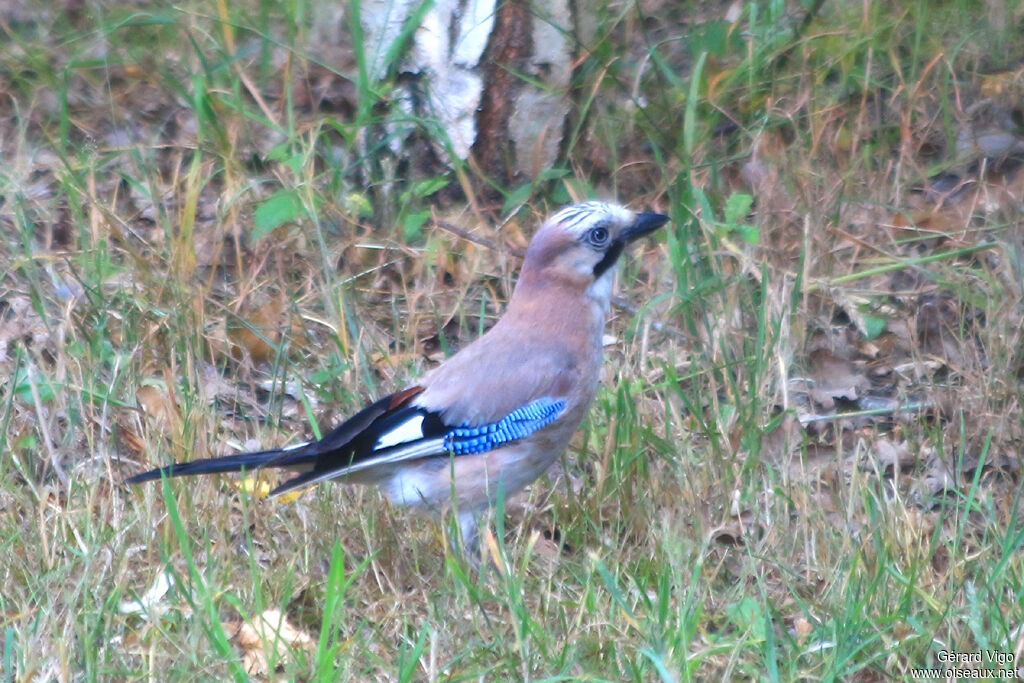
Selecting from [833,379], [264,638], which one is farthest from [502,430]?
[833,379]

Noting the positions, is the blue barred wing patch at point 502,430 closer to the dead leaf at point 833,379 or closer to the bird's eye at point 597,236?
the bird's eye at point 597,236

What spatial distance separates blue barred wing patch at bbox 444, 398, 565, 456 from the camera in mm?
3902

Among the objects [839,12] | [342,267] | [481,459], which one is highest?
[839,12]

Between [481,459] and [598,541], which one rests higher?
[481,459]

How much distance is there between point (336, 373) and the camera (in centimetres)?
466

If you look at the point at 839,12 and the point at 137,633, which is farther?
the point at 839,12

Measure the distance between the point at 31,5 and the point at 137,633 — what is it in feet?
15.5

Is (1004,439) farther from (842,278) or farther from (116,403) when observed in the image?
(116,403)

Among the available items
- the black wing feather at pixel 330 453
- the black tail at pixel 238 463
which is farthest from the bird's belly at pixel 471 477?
A: the black tail at pixel 238 463

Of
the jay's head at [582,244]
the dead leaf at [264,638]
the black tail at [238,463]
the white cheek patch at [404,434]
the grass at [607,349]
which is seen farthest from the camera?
the jay's head at [582,244]

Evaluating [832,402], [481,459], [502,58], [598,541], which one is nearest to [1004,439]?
[832,402]

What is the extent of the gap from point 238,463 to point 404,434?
459 mm

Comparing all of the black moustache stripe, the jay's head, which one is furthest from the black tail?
the black moustache stripe

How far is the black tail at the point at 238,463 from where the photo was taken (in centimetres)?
370
